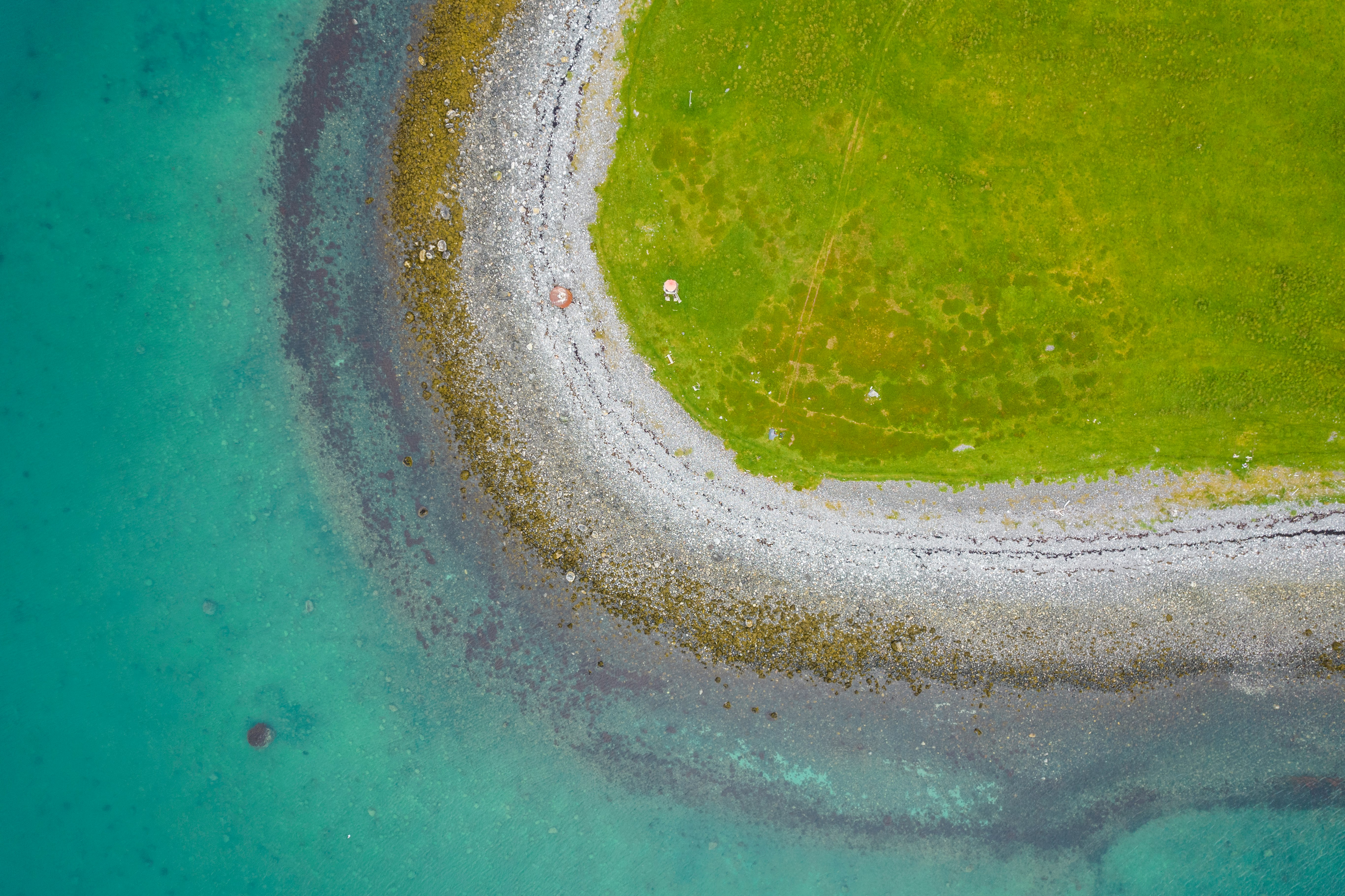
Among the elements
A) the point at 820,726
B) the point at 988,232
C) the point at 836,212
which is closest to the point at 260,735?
the point at 820,726

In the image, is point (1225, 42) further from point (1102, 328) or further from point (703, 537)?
point (703, 537)

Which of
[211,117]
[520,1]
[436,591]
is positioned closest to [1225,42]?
[520,1]

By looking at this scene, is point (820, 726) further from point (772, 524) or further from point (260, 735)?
point (260, 735)

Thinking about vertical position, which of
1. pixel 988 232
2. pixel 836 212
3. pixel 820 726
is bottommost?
pixel 820 726

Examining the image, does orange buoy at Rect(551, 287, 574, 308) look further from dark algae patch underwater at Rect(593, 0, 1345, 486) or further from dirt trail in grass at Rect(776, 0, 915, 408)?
dirt trail in grass at Rect(776, 0, 915, 408)

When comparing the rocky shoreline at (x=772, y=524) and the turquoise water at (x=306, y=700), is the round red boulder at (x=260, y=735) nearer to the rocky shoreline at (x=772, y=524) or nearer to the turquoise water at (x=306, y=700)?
the turquoise water at (x=306, y=700)

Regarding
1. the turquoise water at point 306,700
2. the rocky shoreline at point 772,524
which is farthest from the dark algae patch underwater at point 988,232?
the turquoise water at point 306,700
